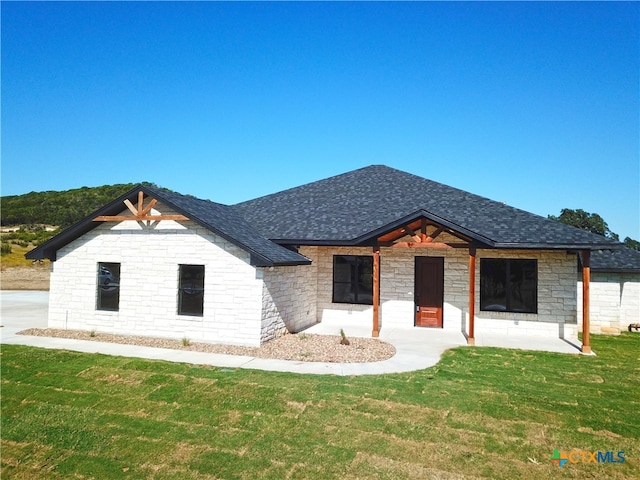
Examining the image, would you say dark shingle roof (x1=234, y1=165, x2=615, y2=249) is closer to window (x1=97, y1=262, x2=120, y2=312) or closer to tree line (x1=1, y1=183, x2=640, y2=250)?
window (x1=97, y1=262, x2=120, y2=312)

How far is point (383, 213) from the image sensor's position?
15.8 meters

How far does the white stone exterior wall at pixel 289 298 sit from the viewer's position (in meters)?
11.7

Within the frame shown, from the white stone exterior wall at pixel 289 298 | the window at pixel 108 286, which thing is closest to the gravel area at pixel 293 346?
the white stone exterior wall at pixel 289 298

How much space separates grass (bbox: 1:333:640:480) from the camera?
5305mm

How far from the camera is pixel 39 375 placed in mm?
8523

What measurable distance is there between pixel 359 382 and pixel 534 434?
Result: 3.17 meters

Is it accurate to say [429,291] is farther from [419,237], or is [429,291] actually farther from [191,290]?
[191,290]

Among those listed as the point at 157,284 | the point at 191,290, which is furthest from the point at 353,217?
the point at 157,284

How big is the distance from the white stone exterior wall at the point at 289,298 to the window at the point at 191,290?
2025 mm

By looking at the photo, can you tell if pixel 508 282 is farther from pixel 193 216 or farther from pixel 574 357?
pixel 193 216

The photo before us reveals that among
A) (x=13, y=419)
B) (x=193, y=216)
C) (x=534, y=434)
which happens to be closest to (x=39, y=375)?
(x=13, y=419)

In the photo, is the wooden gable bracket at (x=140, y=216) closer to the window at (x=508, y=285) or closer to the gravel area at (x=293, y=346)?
the gravel area at (x=293, y=346)

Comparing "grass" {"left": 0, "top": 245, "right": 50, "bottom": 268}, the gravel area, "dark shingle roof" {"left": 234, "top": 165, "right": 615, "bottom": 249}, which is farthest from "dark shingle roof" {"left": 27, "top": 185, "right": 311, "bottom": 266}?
"grass" {"left": 0, "top": 245, "right": 50, "bottom": 268}

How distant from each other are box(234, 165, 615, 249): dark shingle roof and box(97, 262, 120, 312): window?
5155mm
